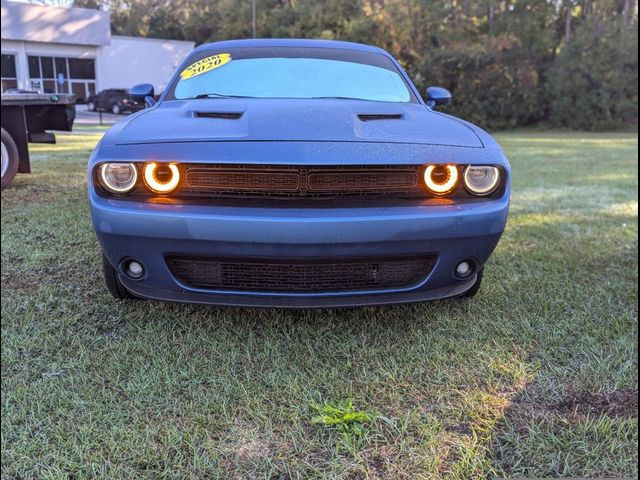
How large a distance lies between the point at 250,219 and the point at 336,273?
0.43m

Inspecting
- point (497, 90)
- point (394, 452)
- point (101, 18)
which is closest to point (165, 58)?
point (101, 18)

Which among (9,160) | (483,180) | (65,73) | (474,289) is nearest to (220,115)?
(483,180)

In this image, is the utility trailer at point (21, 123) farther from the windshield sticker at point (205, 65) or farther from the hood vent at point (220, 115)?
the hood vent at point (220, 115)

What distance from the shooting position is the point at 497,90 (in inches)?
1032

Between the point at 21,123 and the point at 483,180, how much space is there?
4.79 m

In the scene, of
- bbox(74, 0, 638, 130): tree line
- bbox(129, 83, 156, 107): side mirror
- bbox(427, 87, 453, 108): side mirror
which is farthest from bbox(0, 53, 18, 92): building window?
bbox(427, 87, 453, 108): side mirror

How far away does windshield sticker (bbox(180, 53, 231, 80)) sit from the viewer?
3.23 m

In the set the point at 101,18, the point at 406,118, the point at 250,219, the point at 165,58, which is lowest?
the point at 165,58

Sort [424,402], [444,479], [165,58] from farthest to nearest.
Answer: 1. [165,58]
2. [424,402]
3. [444,479]

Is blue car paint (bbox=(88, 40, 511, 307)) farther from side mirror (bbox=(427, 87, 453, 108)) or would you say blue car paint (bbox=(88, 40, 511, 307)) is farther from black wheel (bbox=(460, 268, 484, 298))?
side mirror (bbox=(427, 87, 453, 108))

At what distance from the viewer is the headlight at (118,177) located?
2.10 meters

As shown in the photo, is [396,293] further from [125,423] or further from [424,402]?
[125,423]

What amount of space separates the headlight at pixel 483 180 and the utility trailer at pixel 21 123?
15.1 feet

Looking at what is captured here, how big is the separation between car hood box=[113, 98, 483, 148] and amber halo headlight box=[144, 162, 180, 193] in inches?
4.4
